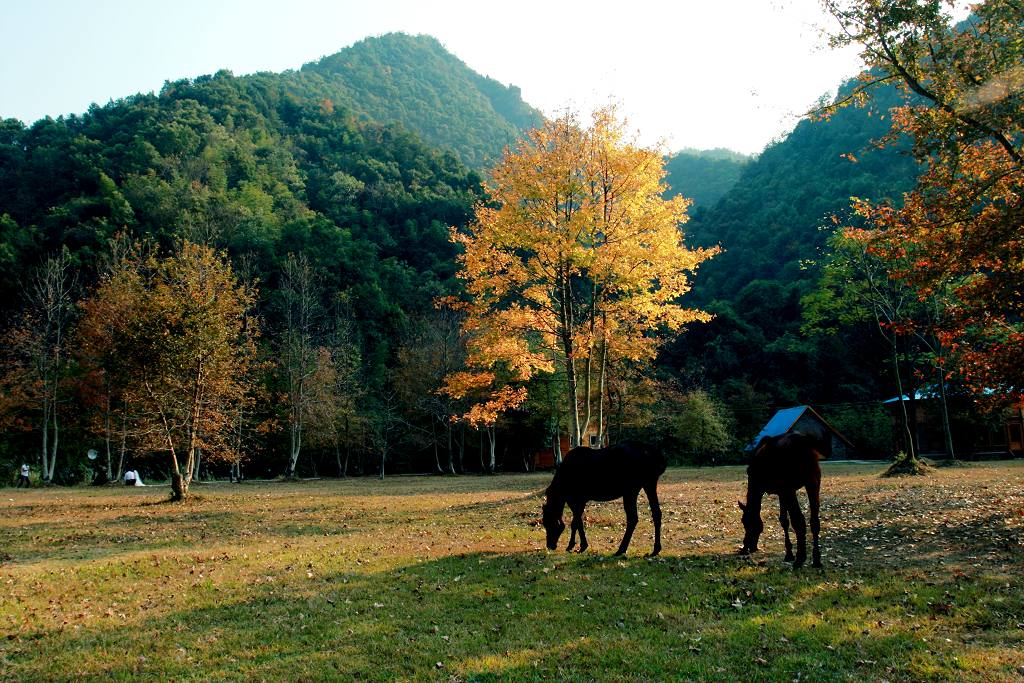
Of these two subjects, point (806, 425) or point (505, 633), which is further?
point (806, 425)

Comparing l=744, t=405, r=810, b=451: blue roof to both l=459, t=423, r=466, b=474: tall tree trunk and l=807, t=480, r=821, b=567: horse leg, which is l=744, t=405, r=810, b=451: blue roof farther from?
l=807, t=480, r=821, b=567: horse leg

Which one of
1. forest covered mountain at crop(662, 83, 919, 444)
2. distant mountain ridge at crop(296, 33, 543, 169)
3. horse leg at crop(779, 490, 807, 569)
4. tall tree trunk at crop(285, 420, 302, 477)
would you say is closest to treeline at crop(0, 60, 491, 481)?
tall tree trunk at crop(285, 420, 302, 477)

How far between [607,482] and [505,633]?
14.6 ft

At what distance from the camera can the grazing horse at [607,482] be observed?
35.2ft

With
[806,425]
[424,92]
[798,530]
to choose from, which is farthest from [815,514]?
[424,92]

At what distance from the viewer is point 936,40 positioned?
13.4 metres

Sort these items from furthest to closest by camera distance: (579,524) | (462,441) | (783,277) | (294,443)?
1. (783,277)
2. (462,441)
3. (294,443)
4. (579,524)

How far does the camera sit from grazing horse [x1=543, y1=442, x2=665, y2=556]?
1073 centimetres

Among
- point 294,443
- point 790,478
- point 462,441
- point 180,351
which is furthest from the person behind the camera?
point 462,441

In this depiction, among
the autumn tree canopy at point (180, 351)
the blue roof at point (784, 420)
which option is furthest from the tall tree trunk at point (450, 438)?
the autumn tree canopy at point (180, 351)

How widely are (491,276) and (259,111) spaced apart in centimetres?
10340

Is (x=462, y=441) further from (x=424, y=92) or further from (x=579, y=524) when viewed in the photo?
(x=424, y=92)

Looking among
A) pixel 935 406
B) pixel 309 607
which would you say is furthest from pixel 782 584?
pixel 935 406

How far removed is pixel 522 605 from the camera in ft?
26.7
